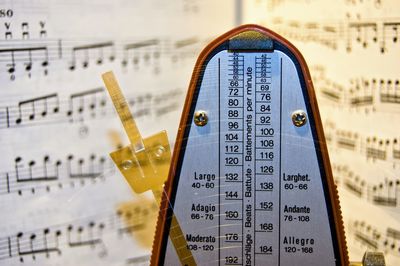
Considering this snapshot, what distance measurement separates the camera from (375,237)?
99cm

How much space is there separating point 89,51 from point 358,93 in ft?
1.63

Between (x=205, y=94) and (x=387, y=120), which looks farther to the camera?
(x=387, y=120)

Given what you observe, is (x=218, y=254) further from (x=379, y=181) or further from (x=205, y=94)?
(x=379, y=181)

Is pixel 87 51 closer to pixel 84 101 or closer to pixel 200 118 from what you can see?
pixel 84 101

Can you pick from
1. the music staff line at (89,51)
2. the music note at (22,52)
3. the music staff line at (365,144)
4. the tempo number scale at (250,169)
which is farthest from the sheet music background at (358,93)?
the music note at (22,52)

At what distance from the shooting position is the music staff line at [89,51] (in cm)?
89

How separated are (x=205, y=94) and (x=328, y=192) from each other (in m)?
0.22

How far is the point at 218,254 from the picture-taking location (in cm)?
75

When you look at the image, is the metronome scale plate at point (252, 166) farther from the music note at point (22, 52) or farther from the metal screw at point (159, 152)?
the music note at point (22, 52)

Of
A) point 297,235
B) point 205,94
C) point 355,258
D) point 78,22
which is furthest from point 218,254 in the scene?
point 78,22

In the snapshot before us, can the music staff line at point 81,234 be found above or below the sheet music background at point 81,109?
below

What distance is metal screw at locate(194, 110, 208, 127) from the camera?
28.8 inches

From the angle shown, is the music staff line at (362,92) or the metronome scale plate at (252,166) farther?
the music staff line at (362,92)

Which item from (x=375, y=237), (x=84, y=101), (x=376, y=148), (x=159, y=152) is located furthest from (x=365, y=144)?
(x=84, y=101)
